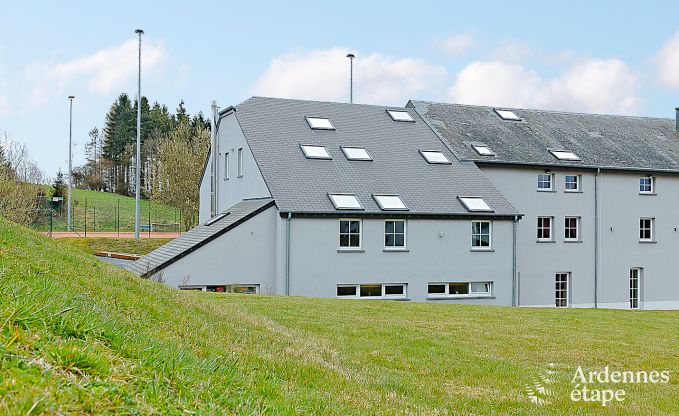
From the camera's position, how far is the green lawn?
5375 cm

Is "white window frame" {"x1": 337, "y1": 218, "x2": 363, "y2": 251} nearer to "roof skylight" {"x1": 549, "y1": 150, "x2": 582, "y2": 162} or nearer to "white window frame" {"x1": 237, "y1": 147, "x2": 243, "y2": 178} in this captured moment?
"white window frame" {"x1": 237, "y1": 147, "x2": 243, "y2": 178}

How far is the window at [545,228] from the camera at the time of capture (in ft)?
95.9

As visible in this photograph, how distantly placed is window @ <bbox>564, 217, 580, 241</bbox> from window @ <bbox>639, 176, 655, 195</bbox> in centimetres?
394

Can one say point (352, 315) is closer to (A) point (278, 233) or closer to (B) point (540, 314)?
(B) point (540, 314)

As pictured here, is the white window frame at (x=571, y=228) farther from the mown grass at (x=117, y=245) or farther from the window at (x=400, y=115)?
the mown grass at (x=117, y=245)

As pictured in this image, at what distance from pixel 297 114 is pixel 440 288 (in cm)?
982

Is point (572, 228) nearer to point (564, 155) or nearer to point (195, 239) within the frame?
point (564, 155)

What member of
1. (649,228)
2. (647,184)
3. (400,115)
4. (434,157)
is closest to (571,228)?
(649,228)

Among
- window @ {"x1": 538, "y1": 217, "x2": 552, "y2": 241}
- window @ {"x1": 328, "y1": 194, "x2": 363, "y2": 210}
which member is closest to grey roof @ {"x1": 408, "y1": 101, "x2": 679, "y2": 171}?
window @ {"x1": 538, "y1": 217, "x2": 552, "y2": 241}

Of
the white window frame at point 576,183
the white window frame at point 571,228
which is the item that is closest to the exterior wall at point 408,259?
the white window frame at point 571,228

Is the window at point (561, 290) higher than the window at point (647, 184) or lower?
lower

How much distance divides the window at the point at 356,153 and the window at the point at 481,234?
501 centimetres

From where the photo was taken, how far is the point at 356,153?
27.3 metres

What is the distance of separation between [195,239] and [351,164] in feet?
22.7
